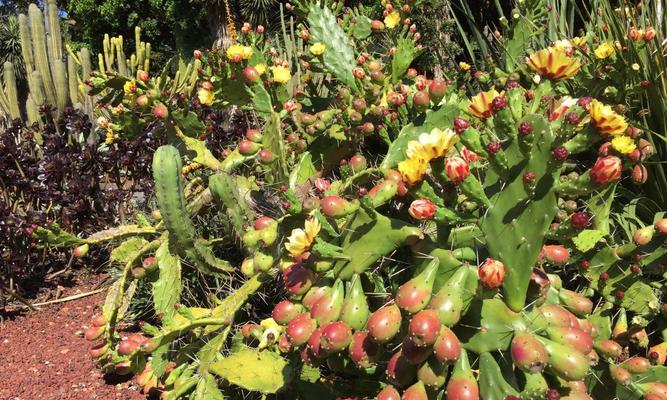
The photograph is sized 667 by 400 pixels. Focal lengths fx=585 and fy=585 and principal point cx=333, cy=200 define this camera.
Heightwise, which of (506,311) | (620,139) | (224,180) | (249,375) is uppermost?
(620,139)

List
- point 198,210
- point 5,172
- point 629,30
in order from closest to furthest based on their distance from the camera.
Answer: point 629,30, point 198,210, point 5,172

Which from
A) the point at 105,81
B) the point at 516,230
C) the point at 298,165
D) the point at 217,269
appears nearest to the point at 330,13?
the point at 298,165

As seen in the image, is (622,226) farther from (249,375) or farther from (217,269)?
(217,269)

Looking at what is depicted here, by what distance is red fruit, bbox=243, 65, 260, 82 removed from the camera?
2.57 meters

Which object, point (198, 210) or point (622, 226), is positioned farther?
point (198, 210)

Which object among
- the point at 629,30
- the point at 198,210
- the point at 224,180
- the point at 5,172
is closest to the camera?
the point at 629,30

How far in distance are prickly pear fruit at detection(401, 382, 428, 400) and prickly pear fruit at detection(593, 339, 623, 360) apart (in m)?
0.71

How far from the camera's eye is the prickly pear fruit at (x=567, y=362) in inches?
58.0

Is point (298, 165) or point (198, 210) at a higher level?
point (298, 165)

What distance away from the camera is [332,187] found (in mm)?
2189

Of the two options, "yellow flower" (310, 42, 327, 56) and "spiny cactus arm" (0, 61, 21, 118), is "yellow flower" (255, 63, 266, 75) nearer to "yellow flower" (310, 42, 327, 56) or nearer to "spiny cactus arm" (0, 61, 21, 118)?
"yellow flower" (310, 42, 327, 56)

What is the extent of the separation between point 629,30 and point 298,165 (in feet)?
4.82

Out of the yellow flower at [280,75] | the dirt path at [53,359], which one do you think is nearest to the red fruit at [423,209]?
the yellow flower at [280,75]

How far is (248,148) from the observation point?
2.58 meters
